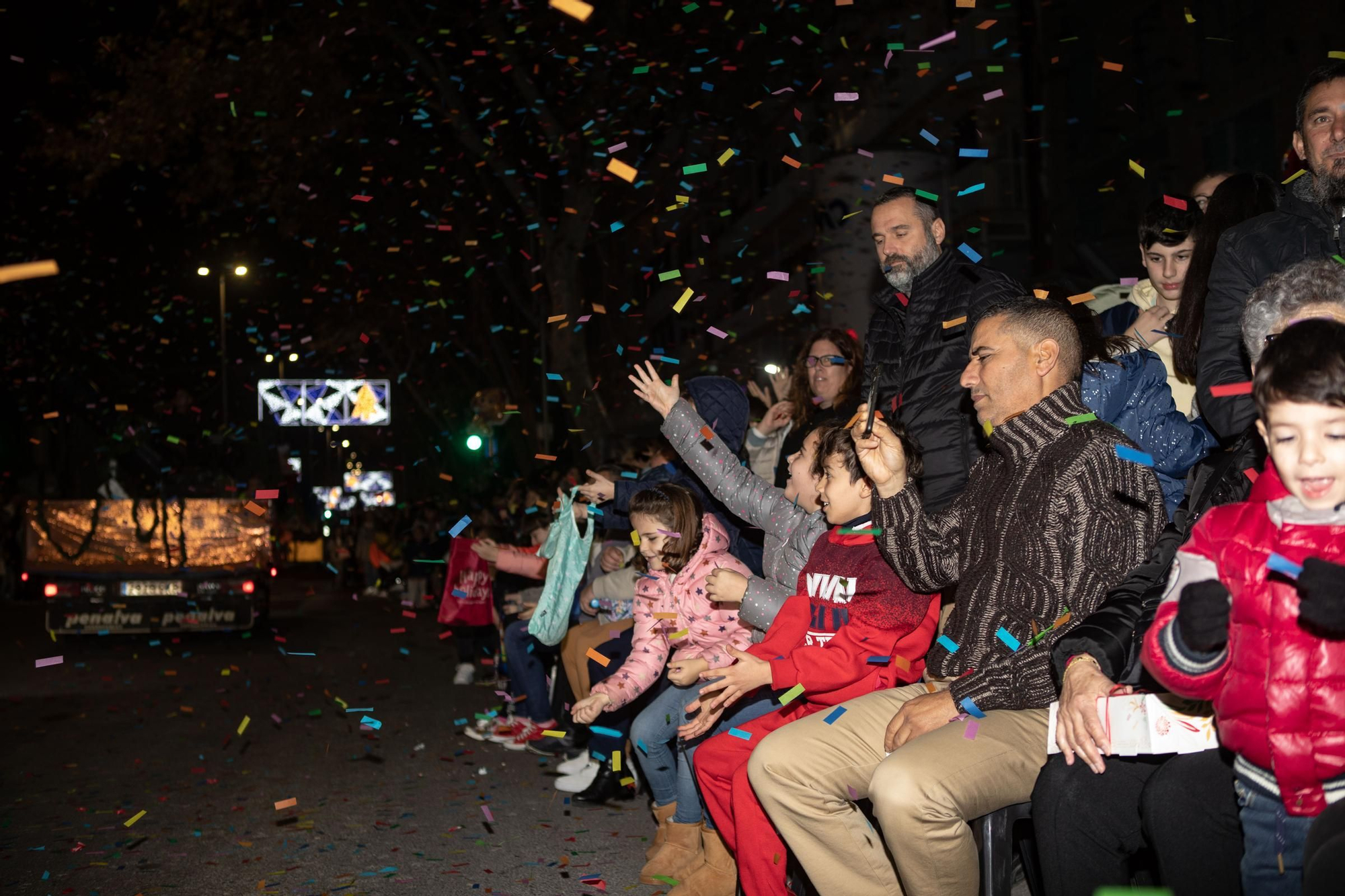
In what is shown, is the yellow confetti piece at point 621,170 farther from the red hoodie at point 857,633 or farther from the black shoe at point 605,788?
the red hoodie at point 857,633

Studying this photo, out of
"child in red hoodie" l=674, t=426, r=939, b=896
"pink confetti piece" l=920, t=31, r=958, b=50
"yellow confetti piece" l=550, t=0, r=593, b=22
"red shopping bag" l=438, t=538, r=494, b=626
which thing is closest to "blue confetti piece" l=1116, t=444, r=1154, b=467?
"child in red hoodie" l=674, t=426, r=939, b=896

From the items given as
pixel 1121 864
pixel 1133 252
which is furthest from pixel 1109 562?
pixel 1133 252

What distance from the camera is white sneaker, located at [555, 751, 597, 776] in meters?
7.95

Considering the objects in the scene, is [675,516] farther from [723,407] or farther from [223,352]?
[223,352]

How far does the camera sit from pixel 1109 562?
13.0ft

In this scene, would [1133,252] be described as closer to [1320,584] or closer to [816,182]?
[816,182]

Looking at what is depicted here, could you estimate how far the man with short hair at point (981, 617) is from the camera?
3.79 meters

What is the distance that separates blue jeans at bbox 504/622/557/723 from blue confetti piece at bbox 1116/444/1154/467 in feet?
20.6

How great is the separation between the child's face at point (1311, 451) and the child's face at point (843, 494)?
84.7 inches

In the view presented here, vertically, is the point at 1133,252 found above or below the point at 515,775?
above

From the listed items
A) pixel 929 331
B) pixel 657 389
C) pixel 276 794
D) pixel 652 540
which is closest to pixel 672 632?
pixel 652 540

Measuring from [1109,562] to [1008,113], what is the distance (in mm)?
19495

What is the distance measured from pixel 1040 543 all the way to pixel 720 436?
3118mm

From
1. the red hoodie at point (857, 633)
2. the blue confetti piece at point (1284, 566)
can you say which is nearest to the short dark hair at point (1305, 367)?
the blue confetti piece at point (1284, 566)
